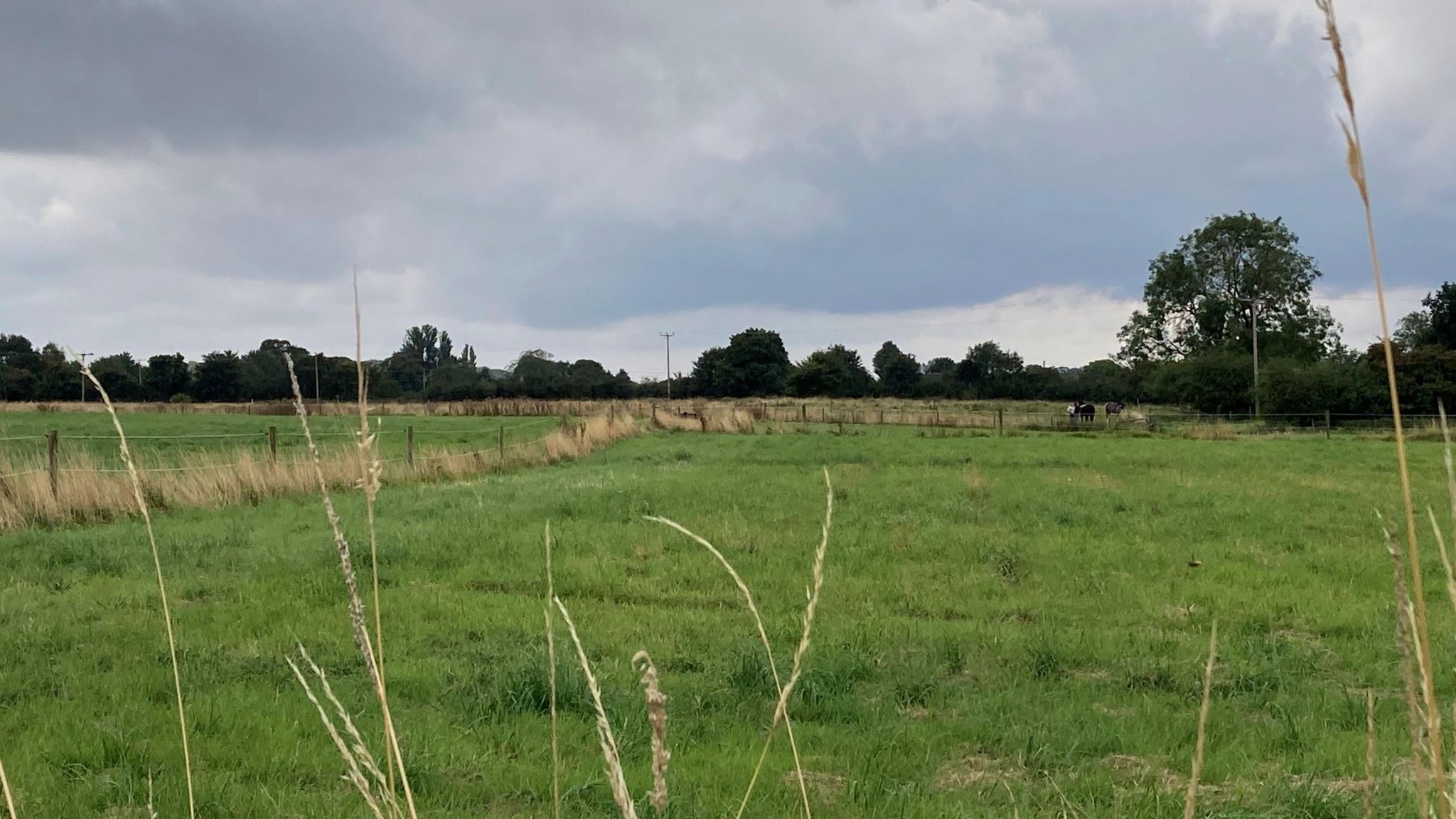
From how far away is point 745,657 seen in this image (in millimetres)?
5461

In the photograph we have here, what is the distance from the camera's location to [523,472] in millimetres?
19672

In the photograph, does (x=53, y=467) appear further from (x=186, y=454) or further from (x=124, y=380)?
(x=124, y=380)

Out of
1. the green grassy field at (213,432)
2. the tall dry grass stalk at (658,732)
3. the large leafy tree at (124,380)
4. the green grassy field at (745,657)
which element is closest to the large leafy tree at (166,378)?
the large leafy tree at (124,380)

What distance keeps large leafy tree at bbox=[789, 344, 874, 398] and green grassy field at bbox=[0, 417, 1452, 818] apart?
75.5m

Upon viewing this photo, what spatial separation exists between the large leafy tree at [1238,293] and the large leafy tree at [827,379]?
95.5ft

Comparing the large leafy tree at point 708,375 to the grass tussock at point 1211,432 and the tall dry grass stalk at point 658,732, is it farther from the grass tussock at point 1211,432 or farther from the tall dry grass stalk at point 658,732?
the tall dry grass stalk at point 658,732

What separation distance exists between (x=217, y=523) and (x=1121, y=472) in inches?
646

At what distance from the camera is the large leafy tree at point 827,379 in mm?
88438

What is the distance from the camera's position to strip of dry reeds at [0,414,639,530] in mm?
11664

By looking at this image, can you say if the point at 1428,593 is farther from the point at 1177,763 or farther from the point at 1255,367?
the point at 1255,367

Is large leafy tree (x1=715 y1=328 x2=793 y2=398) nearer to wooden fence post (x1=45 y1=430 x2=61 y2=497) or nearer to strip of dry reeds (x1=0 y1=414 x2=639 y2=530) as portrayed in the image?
strip of dry reeds (x1=0 y1=414 x2=639 y2=530)

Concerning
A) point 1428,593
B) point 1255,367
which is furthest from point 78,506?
point 1255,367

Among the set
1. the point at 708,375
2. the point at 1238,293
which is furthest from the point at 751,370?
the point at 1238,293

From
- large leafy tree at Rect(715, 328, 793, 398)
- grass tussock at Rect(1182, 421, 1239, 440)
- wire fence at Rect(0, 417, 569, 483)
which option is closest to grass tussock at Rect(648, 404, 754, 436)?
wire fence at Rect(0, 417, 569, 483)
